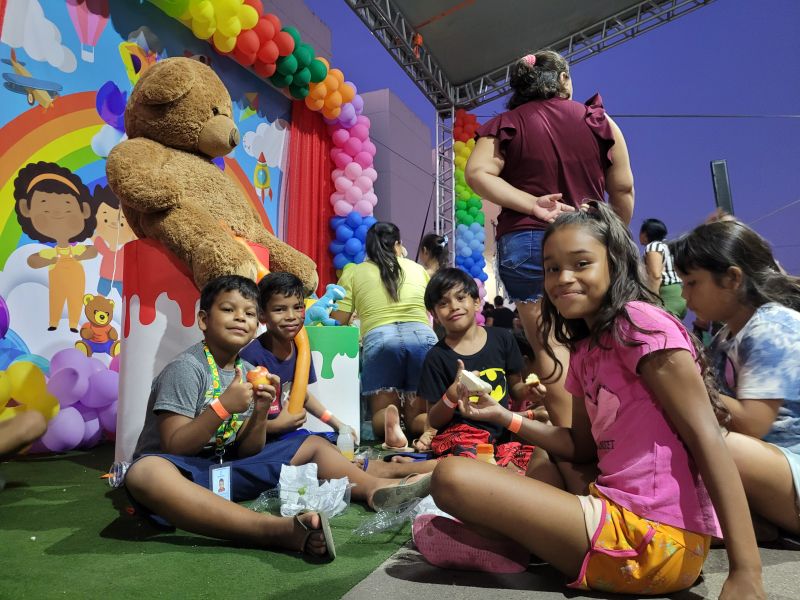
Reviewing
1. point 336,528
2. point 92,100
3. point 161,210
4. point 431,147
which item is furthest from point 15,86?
point 431,147

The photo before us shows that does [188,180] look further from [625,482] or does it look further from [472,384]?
[625,482]

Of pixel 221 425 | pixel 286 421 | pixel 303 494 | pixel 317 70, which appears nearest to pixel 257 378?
pixel 221 425

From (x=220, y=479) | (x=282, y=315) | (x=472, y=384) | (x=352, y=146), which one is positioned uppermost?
(x=352, y=146)

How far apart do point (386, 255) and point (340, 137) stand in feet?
9.36

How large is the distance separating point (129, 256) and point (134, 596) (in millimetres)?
1412

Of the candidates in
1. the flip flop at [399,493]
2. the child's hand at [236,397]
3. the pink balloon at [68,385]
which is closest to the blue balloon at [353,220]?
the pink balloon at [68,385]

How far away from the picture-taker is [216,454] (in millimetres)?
1642

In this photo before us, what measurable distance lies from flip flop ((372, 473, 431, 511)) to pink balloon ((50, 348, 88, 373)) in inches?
69.2

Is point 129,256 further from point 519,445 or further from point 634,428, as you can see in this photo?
point 634,428

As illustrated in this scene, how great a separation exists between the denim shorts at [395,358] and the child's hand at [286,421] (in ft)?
3.10

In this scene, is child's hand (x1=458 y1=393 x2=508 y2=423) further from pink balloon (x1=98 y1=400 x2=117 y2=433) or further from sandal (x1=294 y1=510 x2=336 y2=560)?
pink balloon (x1=98 y1=400 x2=117 y2=433)

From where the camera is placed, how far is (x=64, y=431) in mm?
2561

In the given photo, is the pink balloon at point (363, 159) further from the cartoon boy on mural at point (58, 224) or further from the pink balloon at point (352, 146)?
the cartoon boy on mural at point (58, 224)

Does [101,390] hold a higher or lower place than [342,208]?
lower
